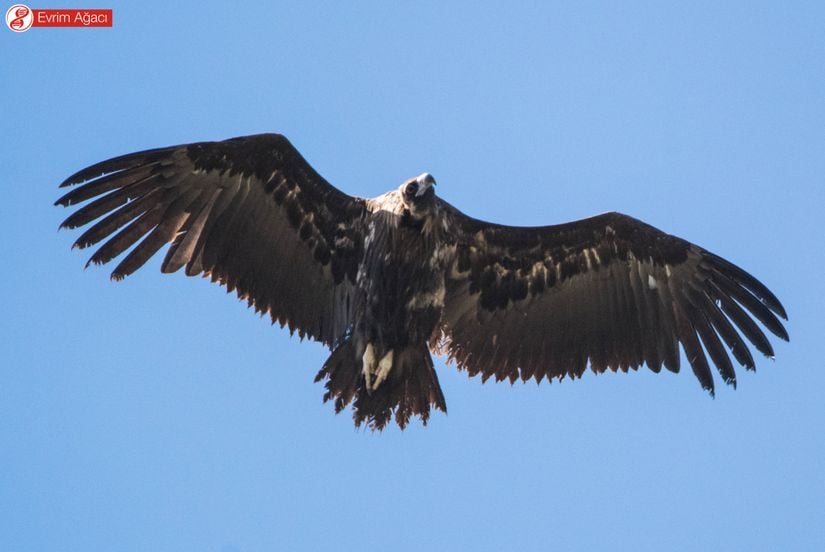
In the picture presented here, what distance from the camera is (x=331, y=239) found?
14953 mm

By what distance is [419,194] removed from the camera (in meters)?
14.3

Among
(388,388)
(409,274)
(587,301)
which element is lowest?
(388,388)

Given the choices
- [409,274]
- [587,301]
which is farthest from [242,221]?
[587,301]

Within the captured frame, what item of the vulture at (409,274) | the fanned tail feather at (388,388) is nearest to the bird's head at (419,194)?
the vulture at (409,274)

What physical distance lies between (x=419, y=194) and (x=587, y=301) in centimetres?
254

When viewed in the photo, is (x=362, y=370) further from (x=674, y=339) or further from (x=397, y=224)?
(x=674, y=339)

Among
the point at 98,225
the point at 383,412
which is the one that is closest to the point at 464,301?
the point at 383,412

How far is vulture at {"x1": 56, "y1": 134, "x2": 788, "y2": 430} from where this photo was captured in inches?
564

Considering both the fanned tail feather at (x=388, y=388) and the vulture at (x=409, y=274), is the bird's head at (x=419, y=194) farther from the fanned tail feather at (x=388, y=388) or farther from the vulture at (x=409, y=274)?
the fanned tail feather at (x=388, y=388)

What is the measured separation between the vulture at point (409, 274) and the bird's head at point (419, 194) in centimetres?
2

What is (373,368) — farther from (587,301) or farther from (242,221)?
(587,301)

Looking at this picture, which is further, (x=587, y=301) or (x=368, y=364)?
(x=587, y=301)

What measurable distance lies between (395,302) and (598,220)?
8.34 ft

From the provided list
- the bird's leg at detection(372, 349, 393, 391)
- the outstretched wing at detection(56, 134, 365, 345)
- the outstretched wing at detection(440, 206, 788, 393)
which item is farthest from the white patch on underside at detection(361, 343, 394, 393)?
the outstretched wing at detection(440, 206, 788, 393)
